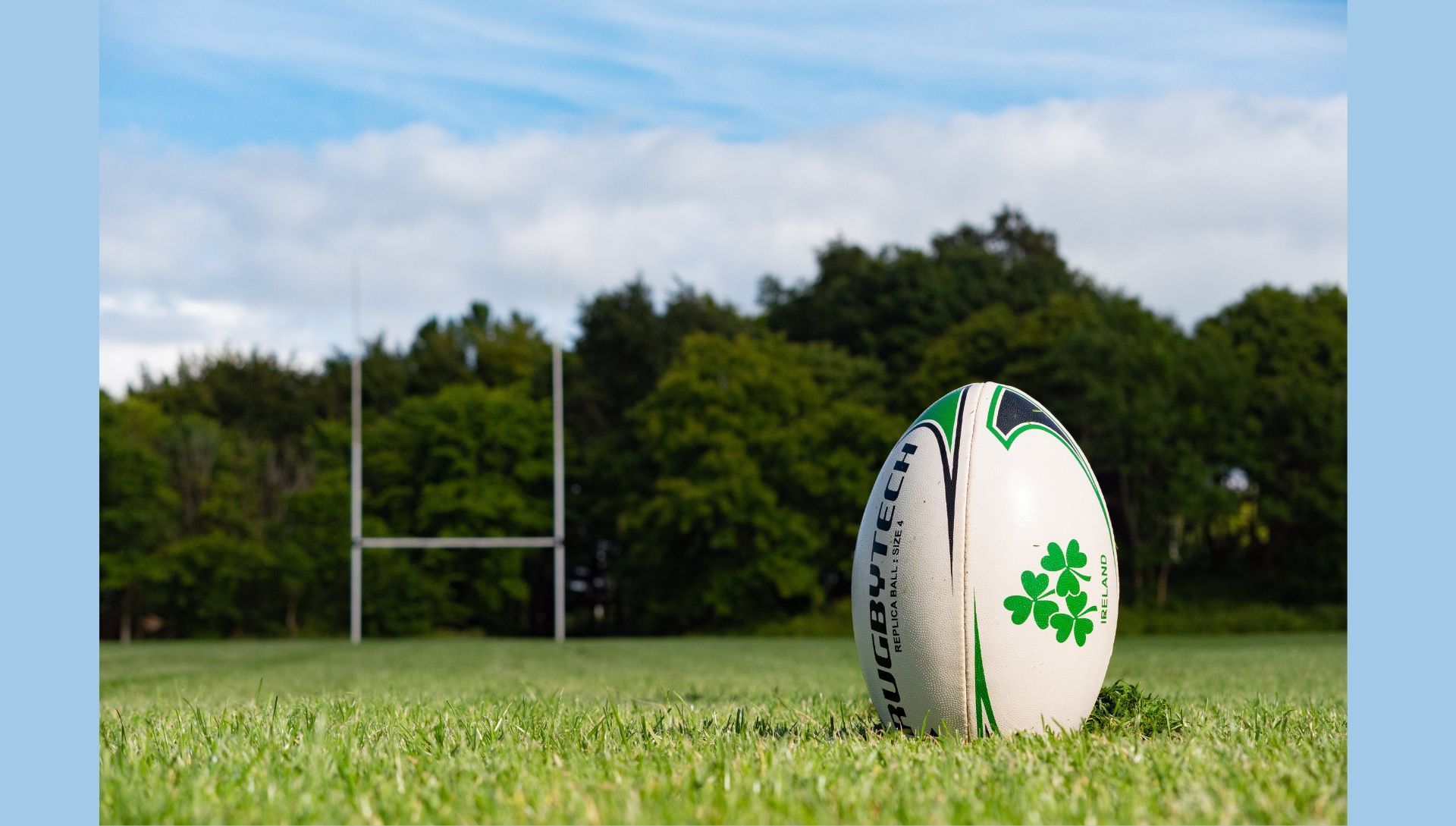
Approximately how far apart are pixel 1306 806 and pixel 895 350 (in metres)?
27.9

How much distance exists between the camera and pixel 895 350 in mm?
29578

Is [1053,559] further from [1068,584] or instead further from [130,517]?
[130,517]

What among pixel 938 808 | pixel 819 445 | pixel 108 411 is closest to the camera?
pixel 938 808

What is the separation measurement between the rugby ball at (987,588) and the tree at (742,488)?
20.4m

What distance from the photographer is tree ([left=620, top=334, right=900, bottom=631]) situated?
77.9 feet

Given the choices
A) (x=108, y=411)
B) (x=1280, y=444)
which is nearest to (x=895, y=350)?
(x=1280, y=444)

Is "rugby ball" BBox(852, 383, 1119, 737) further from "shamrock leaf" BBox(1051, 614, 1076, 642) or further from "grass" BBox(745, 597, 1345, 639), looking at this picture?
"grass" BBox(745, 597, 1345, 639)

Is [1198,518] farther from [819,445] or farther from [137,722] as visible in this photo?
[137,722]

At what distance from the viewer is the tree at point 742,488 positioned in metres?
23.8

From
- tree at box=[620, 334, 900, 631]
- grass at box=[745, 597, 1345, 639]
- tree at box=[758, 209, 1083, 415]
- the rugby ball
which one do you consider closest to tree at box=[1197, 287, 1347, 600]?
grass at box=[745, 597, 1345, 639]

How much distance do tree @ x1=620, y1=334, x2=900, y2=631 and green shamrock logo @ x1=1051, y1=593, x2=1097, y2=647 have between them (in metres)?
20.5

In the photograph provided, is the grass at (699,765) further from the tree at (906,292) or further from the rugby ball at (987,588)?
the tree at (906,292)

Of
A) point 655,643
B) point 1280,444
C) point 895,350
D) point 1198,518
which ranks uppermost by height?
point 895,350

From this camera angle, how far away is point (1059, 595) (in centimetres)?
291
